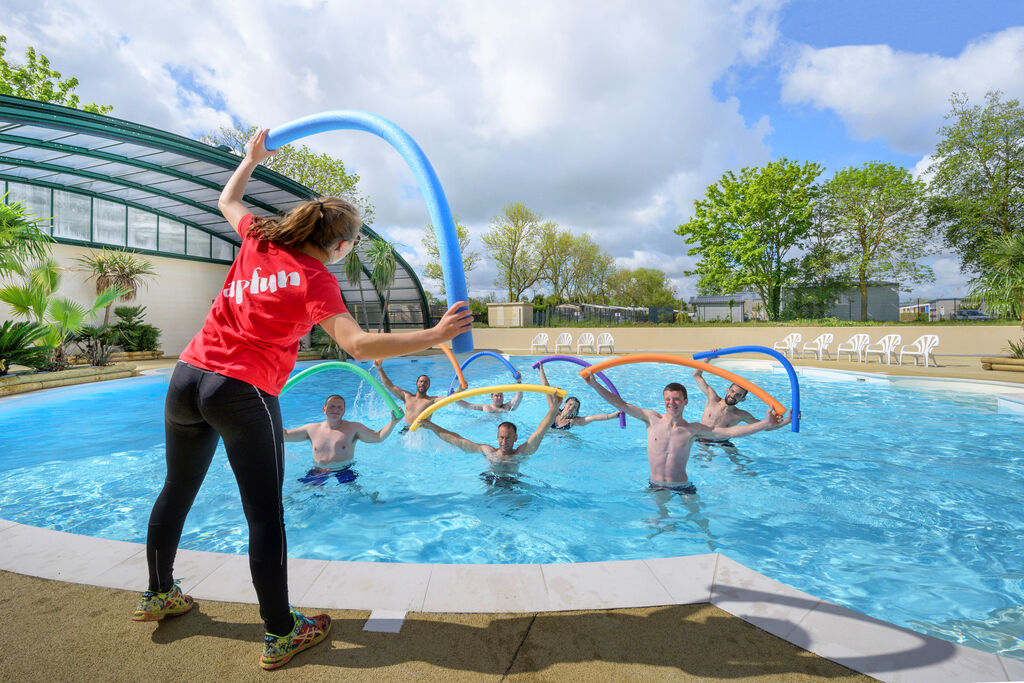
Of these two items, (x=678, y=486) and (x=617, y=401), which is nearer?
(x=617, y=401)

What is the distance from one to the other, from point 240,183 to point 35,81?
32.6m

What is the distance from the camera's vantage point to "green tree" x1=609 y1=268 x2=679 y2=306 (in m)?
61.2

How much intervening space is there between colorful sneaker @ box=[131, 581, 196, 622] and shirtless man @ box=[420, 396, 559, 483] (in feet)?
9.18

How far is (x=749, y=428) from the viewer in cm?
503

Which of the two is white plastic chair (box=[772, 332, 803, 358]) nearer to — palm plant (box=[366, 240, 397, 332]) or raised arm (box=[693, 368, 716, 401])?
raised arm (box=[693, 368, 716, 401])

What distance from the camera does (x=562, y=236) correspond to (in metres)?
46.3

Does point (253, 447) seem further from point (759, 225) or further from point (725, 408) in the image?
point (759, 225)

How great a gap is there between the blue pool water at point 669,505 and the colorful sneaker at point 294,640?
2278mm

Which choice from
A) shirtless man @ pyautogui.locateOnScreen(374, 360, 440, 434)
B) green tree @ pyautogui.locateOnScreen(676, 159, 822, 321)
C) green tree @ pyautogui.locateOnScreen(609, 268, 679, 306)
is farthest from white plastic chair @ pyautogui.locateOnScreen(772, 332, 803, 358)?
green tree @ pyautogui.locateOnScreen(609, 268, 679, 306)

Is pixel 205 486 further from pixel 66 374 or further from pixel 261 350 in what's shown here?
pixel 66 374

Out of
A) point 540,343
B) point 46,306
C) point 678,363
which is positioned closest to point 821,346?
point 540,343

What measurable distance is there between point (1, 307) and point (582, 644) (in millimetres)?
24501

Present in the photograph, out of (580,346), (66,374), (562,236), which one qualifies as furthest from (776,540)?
(562,236)

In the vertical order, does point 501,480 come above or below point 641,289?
below
